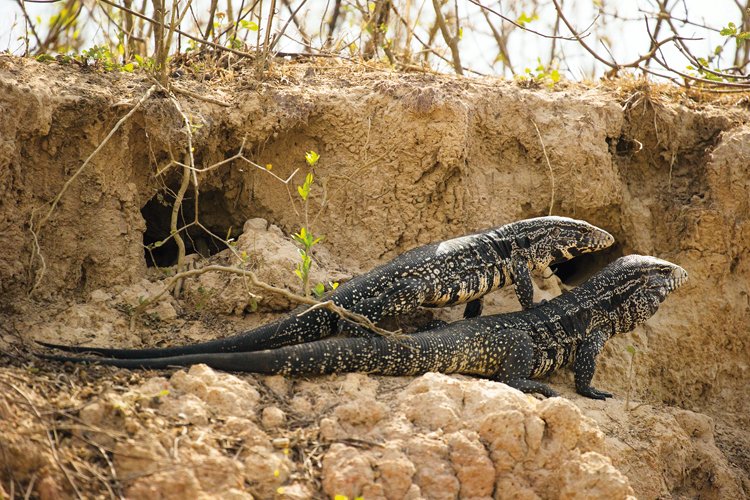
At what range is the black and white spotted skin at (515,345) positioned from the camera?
6820 mm

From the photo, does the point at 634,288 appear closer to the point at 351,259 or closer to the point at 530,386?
the point at 530,386

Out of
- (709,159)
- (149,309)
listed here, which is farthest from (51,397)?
(709,159)

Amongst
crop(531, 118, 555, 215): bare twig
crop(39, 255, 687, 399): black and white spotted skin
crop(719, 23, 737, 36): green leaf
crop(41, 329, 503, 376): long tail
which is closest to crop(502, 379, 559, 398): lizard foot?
crop(39, 255, 687, 399): black and white spotted skin

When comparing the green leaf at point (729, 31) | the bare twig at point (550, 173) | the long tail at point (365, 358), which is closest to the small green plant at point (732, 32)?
the green leaf at point (729, 31)

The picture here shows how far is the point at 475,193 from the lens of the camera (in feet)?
30.7

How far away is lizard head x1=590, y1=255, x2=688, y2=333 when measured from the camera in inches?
349

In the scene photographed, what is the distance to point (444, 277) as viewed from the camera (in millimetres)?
8172

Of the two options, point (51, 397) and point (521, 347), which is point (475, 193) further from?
point (51, 397)

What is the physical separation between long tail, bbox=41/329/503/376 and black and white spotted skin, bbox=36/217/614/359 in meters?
0.32

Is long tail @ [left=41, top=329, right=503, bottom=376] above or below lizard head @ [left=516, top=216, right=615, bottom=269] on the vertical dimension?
below

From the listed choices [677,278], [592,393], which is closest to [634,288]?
[677,278]

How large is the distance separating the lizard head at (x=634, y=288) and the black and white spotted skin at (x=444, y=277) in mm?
336

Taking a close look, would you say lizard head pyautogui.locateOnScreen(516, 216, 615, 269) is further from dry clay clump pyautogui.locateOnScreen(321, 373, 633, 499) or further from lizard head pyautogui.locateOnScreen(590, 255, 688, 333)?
dry clay clump pyautogui.locateOnScreen(321, 373, 633, 499)

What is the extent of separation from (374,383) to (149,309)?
2.18 m
